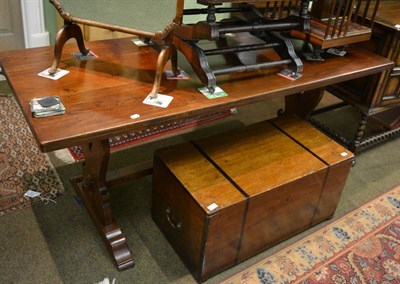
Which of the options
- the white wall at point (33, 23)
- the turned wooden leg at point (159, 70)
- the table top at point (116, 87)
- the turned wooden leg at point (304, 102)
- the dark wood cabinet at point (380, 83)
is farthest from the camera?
the white wall at point (33, 23)

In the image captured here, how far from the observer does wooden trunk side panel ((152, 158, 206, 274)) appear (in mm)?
1554

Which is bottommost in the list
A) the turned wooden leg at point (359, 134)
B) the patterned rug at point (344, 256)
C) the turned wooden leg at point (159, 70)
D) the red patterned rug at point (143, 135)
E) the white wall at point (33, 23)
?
the patterned rug at point (344, 256)

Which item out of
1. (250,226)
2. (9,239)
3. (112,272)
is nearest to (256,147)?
(250,226)

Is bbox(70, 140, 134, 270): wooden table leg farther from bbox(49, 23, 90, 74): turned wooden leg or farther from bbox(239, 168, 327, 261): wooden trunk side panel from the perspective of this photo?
bbox(239, 168, 327, 261): wooden trunk side panel

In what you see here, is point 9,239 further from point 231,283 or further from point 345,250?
point 345,250

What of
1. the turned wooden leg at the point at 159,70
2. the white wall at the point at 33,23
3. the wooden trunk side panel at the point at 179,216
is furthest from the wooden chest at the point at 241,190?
the white wall at the point at 33,23

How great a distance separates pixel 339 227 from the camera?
200cm

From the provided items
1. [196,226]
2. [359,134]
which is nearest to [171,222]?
[196,226]

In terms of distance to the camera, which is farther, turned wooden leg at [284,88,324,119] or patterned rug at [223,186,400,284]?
turned wooden leg at [284,88,324,119]

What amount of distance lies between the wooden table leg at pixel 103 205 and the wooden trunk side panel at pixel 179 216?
203mm

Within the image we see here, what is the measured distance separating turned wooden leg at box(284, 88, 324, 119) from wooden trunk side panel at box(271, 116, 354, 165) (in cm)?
26

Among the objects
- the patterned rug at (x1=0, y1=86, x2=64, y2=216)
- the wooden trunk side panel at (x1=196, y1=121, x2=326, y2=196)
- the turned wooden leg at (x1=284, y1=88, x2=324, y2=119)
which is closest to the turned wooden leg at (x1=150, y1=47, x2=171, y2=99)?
the wooden trunk side panel at (x1=196, y1=121, x2=326, y2=196)

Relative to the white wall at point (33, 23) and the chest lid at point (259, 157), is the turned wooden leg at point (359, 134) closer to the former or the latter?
the chest lid at point (259, 157)

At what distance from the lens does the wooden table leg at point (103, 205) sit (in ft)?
5.33
